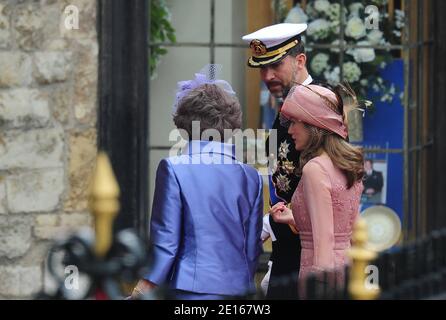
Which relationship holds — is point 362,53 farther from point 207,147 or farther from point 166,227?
point 166,227

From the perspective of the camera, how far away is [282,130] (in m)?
4.65

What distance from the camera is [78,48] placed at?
245 inches

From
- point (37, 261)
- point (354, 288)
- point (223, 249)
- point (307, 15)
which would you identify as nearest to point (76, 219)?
point (37, 261)

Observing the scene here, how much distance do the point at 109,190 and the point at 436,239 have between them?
6.50ft

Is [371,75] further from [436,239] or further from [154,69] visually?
[436,239]

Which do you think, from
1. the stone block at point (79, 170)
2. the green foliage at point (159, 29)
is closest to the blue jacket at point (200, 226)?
the stone block at point (79, 170)

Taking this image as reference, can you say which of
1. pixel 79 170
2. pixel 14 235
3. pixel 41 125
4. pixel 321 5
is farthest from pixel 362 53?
pixel 14 235

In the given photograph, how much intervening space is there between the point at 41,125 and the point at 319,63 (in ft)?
5.12

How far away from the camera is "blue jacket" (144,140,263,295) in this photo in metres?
4.20

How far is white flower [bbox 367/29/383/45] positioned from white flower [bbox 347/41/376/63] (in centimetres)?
3

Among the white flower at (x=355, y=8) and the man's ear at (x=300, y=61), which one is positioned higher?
the white flower at (x=355, y=8)

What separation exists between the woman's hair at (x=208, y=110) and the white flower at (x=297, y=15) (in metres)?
2.40

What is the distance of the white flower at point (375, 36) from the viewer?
6.67 meters

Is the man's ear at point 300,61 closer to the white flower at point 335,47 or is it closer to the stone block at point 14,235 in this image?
the white flower at point 335,47
